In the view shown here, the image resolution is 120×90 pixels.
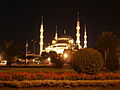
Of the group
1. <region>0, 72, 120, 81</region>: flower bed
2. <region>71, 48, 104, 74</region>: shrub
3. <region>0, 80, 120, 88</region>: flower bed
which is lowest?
<region>0, 80, 120, 88</region>: flower bed

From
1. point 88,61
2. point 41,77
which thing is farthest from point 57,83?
point 88,61

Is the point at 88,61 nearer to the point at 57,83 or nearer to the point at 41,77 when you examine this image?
the point at 57,83

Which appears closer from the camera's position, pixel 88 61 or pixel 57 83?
pixel 57 83

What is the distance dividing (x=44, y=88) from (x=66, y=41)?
8626 centimetres

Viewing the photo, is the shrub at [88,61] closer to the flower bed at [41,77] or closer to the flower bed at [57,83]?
the flower bed at [41,77]

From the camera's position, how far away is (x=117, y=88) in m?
11.5

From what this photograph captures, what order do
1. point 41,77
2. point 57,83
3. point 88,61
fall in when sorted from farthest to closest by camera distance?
1. point 88,61
2. point 41,77
3. point 57,83

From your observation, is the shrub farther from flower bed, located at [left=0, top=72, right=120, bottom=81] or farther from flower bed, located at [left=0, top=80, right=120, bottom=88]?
flower bed, located at [left=0, top=80, right=120, bottom=88]

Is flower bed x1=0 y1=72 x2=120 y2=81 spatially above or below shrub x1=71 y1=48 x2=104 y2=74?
below

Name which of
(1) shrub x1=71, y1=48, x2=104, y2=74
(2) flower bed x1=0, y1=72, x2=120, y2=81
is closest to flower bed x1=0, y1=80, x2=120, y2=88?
(2) flower bed x1=0, y1=72, x2=120, y2=81

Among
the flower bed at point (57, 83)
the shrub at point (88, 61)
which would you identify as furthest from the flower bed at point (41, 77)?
the shrub at point (88, 61)

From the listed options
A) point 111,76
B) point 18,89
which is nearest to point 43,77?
point 18,89

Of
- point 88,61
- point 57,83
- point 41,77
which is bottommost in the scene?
point 57,83

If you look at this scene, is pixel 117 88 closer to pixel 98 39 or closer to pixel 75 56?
pixel 75 56
